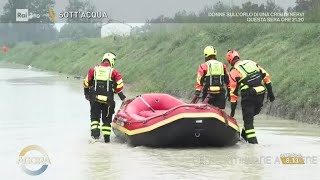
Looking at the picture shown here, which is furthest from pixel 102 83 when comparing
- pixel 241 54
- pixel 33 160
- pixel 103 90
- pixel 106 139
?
pixel 241 54

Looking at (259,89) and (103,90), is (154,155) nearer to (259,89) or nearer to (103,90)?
(103,90)

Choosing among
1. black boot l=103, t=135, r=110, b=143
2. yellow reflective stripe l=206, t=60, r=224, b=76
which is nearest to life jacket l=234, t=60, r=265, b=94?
yellow reflective stripe l=206, t=60, r=224, b=76

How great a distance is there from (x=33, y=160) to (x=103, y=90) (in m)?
2.66

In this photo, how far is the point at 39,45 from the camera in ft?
303

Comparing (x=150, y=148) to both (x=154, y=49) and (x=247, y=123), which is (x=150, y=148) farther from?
(x=154, y=49)

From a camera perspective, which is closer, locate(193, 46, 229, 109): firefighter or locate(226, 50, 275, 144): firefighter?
locate(226, 50, 275, 144): firefighter

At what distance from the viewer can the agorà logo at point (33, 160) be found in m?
10.9

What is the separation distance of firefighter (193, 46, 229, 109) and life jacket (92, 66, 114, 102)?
176 cm

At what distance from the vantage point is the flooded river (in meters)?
10.4

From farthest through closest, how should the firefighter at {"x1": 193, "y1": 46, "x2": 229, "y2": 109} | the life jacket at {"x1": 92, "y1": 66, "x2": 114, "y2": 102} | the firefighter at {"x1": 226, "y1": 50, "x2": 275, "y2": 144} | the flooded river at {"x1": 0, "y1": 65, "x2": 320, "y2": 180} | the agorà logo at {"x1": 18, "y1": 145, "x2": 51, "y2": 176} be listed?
the firefighter at {"x1": 193, "y1": 46, "x2": 229, "y2": 109} → the life jacket at {"x1": 92, "y1": 66, "x2": 114, "y2": 102} → the firefighter at {"x1": 226, "y1": 50, "x2": 275, "y2": 144} → the agorà logo at {"x1": 18, "y1": 145, "x2": 51, "y2": 176} → the flooded river at {"x1": 0, "y1": 65, "x2": 320, "y2": 180}

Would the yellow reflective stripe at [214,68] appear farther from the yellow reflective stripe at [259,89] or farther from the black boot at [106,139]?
the black boot at [106,139]

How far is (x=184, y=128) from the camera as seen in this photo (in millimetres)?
12664

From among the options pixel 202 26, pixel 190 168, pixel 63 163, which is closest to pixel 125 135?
pixel 63 163

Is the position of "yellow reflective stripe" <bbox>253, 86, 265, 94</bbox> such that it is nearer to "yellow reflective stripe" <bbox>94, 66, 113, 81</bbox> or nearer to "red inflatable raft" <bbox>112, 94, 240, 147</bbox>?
"red inflatable raft" <bbox>112, 94, 240, 147</bbox>
